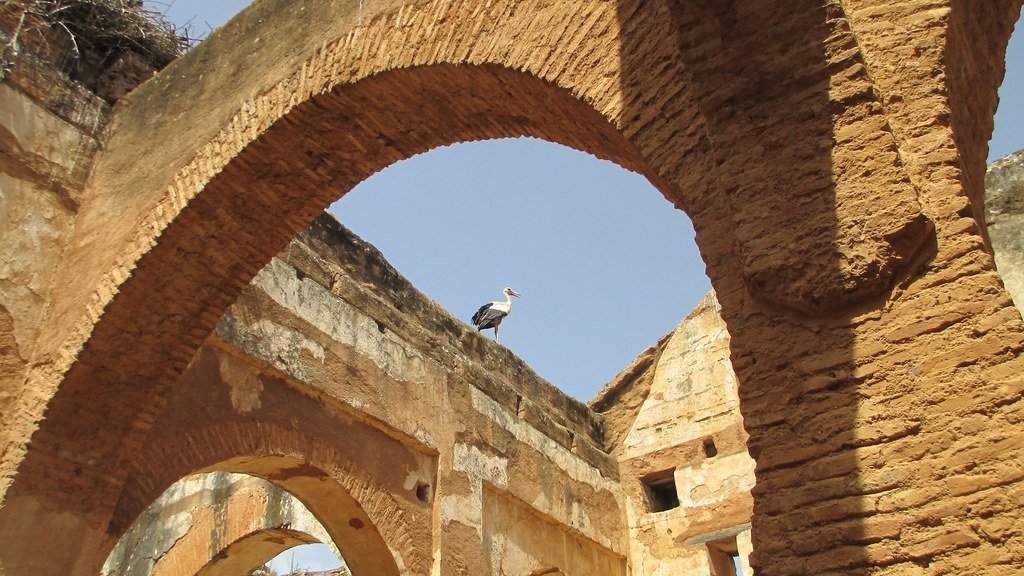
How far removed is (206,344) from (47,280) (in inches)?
43.9

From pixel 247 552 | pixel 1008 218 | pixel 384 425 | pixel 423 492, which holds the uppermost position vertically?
pixel 1008 218

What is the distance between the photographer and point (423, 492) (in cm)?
714

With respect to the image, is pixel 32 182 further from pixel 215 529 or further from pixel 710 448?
pixel 710 448

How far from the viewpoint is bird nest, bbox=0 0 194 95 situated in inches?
207

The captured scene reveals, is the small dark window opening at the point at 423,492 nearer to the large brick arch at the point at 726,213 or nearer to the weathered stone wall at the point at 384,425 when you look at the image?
the weathered stone wall at the point at 384,425

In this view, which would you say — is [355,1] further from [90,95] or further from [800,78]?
[800,78]

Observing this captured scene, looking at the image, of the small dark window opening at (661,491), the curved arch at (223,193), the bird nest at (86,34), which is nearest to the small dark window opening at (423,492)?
the curved arch at (223,193)

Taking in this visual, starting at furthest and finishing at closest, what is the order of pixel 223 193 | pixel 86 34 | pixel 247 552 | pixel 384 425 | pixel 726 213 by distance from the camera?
pixel 247 552, pixel 384 425, pixel 86 34, pixel 223 193, pixel 726 213

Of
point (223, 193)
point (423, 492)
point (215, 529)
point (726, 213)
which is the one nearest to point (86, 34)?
point (223, 193)

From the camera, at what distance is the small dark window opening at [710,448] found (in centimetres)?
930

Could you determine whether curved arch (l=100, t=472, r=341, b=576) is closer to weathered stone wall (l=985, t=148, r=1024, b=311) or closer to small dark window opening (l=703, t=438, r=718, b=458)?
small dark window opening (l=703, t=438, r=718, b=458)

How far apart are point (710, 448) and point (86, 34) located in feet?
22.3

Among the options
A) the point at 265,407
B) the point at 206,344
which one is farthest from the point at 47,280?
the point at 265,407

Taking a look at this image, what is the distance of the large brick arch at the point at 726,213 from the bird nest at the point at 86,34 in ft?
4.65
